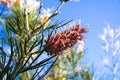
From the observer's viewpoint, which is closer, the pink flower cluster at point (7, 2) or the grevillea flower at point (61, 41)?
the grevillea flower at point (61, 41)

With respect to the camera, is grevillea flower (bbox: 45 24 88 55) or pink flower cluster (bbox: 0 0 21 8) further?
pink flower cluster (bbox: 0 0 21 8)

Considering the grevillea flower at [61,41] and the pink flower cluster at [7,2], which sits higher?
the pink flower cluster at [7,2]

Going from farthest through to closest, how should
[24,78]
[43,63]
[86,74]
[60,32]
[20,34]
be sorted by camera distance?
[86,74], [24,78], [20,34], [60,32], [43,63]

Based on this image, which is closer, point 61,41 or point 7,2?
point 61,41

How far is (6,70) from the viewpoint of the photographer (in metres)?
2.26

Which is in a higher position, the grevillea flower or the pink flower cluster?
the pink flower cluster

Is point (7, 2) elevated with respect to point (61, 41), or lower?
elevated

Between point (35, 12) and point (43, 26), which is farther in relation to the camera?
point (35, 12)

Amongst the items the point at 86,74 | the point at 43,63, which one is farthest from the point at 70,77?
the point at 43,63

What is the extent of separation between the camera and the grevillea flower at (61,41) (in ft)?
8.29

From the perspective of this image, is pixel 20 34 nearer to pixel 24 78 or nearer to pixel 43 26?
pixel 43 26

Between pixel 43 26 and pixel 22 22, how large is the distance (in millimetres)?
207

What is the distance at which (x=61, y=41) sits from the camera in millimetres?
2514

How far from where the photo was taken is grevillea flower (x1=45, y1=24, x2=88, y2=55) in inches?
99.5
